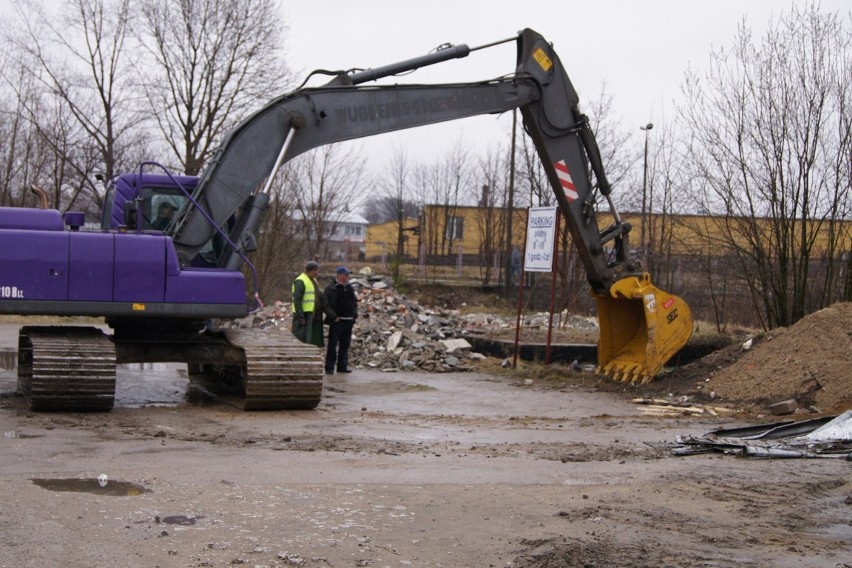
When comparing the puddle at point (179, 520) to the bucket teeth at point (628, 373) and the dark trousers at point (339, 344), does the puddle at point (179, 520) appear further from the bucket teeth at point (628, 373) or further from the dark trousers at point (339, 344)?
the dark trousers at point (339, 344)

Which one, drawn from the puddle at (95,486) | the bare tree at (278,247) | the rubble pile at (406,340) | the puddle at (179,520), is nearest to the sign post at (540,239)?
the rubble pile at (406,340)

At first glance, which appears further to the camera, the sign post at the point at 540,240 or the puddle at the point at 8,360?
the sign post at the point at 540,240

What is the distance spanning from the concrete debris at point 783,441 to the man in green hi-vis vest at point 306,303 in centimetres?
838

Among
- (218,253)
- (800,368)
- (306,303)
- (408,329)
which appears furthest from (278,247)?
(800,368)

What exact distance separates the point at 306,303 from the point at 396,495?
32.3ft

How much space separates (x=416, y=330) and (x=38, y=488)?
47.8 feet

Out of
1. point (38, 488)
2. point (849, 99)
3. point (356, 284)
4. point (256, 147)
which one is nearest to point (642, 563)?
point (38, 488)

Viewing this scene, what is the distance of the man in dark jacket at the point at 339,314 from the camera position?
17000 millimetres

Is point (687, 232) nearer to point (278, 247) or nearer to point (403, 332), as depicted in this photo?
point (403, 332)

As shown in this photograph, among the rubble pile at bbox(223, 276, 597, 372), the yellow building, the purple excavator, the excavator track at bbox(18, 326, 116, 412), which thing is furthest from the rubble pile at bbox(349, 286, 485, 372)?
the excavator track at bbox(18, 326, 116, 412)

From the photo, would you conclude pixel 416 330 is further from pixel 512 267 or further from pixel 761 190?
pixel 512 267

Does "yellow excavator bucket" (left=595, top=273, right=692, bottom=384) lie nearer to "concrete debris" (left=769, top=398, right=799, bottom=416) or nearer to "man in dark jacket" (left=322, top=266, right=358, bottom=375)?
"concrete debris" (left=769, top=398, right=799, bottom=416)

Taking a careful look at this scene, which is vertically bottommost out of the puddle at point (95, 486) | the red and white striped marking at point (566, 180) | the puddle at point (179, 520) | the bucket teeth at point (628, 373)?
the puddle at point (95, 486)

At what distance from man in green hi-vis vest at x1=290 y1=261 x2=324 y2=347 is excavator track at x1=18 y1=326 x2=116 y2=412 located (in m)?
5.38
